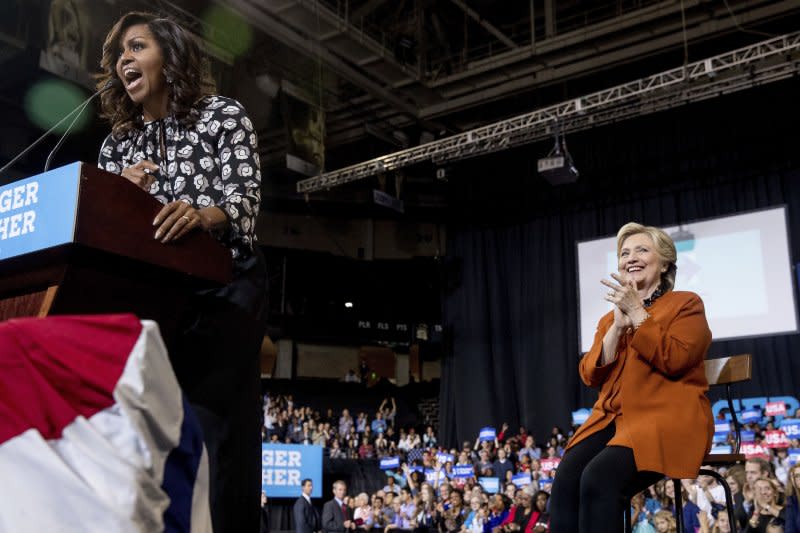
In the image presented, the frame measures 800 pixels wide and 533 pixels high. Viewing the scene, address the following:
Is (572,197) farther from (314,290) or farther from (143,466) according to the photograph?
(143,466)

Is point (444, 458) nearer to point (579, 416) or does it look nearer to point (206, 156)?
point (579, 416)

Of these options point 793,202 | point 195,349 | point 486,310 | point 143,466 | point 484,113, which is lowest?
point 143,466

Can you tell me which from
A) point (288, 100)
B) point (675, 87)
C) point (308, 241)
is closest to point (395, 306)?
point (308, 241)

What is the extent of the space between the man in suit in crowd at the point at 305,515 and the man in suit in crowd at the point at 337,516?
15cm

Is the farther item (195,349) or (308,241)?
(308,241)

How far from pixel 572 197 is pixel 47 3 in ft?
30.5

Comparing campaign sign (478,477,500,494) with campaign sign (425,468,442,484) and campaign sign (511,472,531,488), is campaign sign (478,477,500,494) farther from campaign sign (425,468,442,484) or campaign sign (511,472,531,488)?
campaign sign (425,468,442,484)

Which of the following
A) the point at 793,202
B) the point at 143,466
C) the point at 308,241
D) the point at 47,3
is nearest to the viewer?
the point at 143,466

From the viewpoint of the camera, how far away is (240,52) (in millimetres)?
10672

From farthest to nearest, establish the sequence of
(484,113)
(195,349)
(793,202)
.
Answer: (484,113) → (793,202) → (195,349)

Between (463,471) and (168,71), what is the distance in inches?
415

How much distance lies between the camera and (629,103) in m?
11.7

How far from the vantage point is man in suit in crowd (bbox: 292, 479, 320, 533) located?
32.2ft

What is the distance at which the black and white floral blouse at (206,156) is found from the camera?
57.7 inches
